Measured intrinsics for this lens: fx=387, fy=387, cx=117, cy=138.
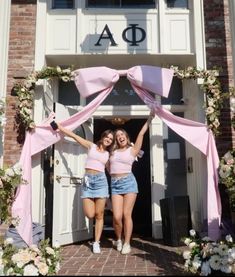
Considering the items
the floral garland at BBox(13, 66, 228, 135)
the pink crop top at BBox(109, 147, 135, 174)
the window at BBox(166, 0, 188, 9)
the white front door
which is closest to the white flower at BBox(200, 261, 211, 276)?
the pink crop top at BBox(109, 147, 135, 174)

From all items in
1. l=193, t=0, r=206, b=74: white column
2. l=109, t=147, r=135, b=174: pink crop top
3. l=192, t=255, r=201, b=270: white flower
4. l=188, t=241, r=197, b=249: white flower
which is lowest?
l=192, t=255, r=201, b=270: white flower

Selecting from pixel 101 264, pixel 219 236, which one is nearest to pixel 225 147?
pixel 219 236

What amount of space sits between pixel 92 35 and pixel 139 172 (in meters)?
4.46

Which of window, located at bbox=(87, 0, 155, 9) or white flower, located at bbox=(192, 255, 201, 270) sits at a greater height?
window, located at bbox=(87, 0, 155, 9)

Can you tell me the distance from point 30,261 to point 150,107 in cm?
294

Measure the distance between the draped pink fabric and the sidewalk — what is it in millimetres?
754

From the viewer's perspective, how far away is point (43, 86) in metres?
6.34

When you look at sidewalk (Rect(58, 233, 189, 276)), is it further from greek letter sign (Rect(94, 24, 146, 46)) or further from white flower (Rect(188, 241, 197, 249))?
greek letter sign (Rect(94, 24, 146, 46))

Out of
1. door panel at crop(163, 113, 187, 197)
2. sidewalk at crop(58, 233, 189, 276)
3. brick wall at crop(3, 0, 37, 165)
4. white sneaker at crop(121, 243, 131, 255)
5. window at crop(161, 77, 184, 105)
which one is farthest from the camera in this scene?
window at crop(161, 77, 184, 105)

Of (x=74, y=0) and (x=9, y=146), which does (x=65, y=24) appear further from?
(x=9, y=146)

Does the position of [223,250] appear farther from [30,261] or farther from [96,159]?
[96,159]

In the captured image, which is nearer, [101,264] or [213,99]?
[101,264]

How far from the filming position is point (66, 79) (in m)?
6.27

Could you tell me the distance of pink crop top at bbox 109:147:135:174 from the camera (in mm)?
5762
